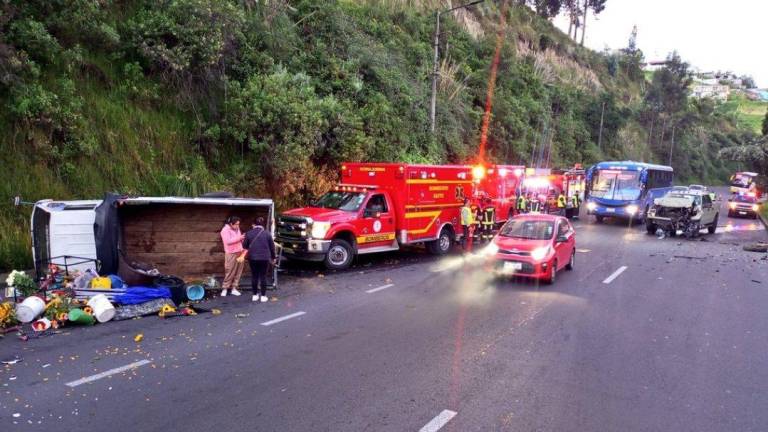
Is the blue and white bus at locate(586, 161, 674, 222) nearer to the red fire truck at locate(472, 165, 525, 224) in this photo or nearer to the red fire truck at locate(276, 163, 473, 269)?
the red fire truck at locate(472, 165, 525, 224)

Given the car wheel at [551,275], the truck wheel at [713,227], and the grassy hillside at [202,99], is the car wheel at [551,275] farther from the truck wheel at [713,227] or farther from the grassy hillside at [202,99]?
the truck wheel at [713,227]

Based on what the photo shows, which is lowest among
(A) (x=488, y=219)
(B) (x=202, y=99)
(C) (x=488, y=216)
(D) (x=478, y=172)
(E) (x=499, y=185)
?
(A) (x=488, y=219)

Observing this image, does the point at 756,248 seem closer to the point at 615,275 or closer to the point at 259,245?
the point at 615,275

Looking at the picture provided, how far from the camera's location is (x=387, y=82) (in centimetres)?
2405

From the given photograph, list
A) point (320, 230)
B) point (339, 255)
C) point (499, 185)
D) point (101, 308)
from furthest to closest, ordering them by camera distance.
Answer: point (499, 185)
point (339, 255)
point (320, 230)
point (101, 308)

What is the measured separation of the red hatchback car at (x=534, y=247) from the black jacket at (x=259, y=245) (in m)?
5.04

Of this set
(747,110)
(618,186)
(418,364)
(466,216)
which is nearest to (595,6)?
(618,186)

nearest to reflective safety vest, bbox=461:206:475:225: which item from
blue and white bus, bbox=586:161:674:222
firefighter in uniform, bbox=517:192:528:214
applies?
firefighter in uniform, bbox=517:192:528:214

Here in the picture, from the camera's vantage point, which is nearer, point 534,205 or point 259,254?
point 259,254

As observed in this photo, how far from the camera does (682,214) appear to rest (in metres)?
21.2

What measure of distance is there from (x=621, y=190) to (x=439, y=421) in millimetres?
23569

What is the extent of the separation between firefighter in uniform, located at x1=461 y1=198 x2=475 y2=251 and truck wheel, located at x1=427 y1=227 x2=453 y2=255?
48 centimetres

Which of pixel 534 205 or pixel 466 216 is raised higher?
pixel 466 216

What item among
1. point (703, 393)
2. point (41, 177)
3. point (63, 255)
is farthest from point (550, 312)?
point (41, 177)
